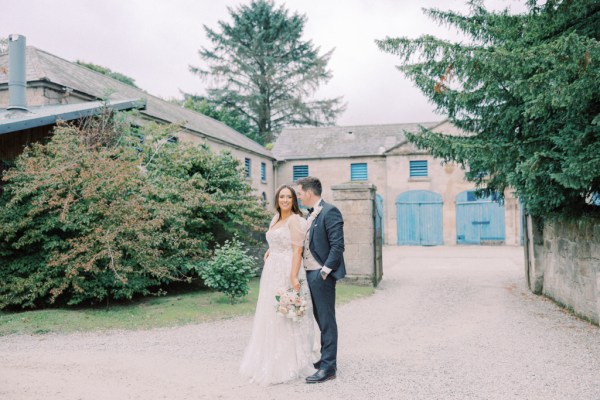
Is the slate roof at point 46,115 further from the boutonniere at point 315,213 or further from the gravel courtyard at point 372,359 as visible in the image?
the boutonniere at point 315,213

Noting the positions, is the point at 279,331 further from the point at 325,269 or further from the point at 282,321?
the point at 325,269

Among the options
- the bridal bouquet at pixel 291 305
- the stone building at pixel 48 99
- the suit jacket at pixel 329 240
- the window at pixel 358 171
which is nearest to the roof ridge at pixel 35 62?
the stone building at pixel 48 99

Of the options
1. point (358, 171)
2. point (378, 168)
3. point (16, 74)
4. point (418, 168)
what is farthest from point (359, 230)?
point (358, 171)

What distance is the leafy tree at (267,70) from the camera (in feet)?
134

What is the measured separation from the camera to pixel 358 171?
2777 centimetres

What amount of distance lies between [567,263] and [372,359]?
4.77 meters

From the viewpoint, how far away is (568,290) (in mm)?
7953

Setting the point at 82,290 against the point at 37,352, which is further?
the point at 82,290

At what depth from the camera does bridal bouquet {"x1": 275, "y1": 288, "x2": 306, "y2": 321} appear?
439 centimetres

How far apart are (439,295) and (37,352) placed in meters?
7.39

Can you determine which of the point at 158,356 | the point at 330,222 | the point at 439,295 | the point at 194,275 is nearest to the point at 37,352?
the point at 158,356

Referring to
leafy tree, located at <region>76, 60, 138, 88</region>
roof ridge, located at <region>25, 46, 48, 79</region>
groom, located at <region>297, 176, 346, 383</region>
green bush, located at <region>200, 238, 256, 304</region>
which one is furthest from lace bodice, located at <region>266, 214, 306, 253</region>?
leafy tree, located at <region>76, 60, 138, 88</region>

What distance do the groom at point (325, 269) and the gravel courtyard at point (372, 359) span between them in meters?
0.25

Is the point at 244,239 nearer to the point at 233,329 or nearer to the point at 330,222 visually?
the point at 233,329
